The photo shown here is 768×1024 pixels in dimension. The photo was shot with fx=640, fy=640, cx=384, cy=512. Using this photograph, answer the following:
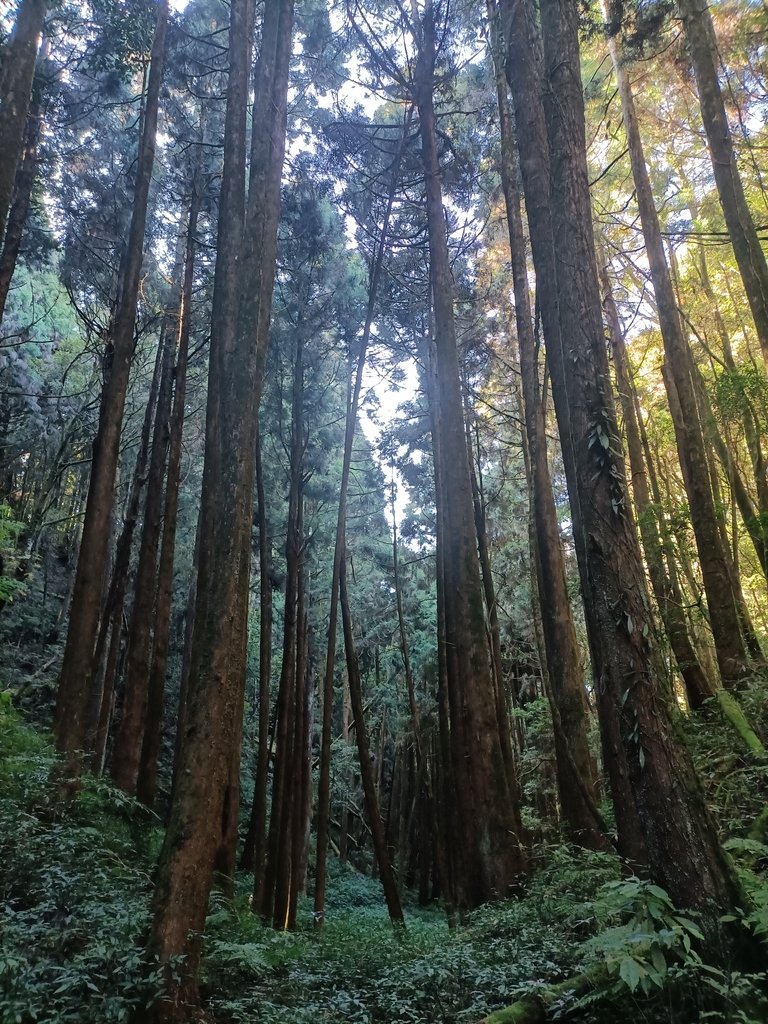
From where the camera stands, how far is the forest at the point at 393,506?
13.6 ft

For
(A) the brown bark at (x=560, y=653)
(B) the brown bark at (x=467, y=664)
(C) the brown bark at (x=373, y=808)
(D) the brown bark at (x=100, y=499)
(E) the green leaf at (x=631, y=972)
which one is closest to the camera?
(E) the green leaf at (x=631, y=972)

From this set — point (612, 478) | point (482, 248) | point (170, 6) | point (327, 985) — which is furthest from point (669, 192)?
point (327, 985)

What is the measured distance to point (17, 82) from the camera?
746cm

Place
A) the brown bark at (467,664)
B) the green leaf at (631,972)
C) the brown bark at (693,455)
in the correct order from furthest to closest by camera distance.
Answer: the brown bark at (693,455) < the brown bark at (467,664) < the green leaf at (631,972)

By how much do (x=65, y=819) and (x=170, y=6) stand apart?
1263 cm

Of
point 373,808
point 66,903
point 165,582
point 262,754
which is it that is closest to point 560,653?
point 373,808

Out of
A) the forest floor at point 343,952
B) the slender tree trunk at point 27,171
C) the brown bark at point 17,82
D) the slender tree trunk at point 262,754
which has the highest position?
the slender tree trunk at point 27,171

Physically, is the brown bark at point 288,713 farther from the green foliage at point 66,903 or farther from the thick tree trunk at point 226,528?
the thick tree trunk at point 226,528

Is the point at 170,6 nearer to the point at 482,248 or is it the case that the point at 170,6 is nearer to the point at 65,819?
the point at 482,248

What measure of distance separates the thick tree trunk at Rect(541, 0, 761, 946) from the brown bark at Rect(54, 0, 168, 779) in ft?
20.4

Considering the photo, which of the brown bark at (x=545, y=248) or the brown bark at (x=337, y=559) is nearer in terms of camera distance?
the brown bark at (x=545, y=248)

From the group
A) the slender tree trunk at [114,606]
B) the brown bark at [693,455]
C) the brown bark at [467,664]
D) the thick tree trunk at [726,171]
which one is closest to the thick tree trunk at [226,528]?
the brown bark at [467,664]

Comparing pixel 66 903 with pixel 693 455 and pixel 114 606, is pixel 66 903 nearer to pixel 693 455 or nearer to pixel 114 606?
pixel 114 606

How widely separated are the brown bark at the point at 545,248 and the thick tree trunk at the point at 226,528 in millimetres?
2644
